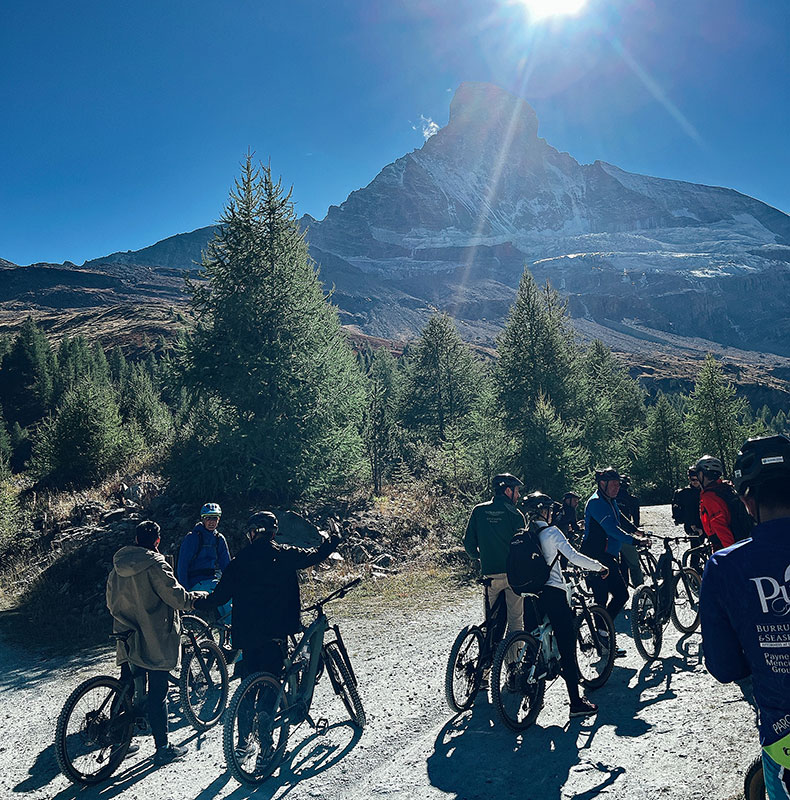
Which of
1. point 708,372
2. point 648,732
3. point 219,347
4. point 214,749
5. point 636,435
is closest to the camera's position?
point 648,732

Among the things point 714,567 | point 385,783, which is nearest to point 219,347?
point 385,783

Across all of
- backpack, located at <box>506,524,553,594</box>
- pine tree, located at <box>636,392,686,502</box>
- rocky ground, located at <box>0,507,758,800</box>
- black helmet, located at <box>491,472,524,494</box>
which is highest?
black helmet, located at <box>491,472,524,494</box>

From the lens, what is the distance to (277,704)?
502cm

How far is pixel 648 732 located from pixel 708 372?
92.6 feet

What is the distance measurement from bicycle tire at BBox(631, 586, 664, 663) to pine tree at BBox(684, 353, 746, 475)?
928 inches

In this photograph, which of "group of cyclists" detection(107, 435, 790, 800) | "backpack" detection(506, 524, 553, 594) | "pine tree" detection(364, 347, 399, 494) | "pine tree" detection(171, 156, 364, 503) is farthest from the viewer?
"pine tree" detection(364, 347, 399, 494)

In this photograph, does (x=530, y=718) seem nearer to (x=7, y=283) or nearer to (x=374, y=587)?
(x=374, y=587)

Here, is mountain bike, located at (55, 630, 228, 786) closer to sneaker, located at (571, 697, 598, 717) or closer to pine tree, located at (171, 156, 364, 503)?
sneaker, located at (571, 697, 598, 717)

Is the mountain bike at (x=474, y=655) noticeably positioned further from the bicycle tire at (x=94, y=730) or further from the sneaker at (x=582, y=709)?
the bicycle tire at (x=94, y=730)

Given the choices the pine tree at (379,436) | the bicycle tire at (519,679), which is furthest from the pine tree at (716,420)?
the bicycle tire at (519,679)

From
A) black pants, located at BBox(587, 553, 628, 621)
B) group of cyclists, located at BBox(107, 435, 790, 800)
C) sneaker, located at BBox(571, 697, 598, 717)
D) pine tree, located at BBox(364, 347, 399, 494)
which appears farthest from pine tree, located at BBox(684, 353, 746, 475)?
sneaker, located at BBox(571, 697, 598, 717)

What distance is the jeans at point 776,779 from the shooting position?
2.06m

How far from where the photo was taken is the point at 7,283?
179 m

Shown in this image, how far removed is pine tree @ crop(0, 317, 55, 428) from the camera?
1791 inches
